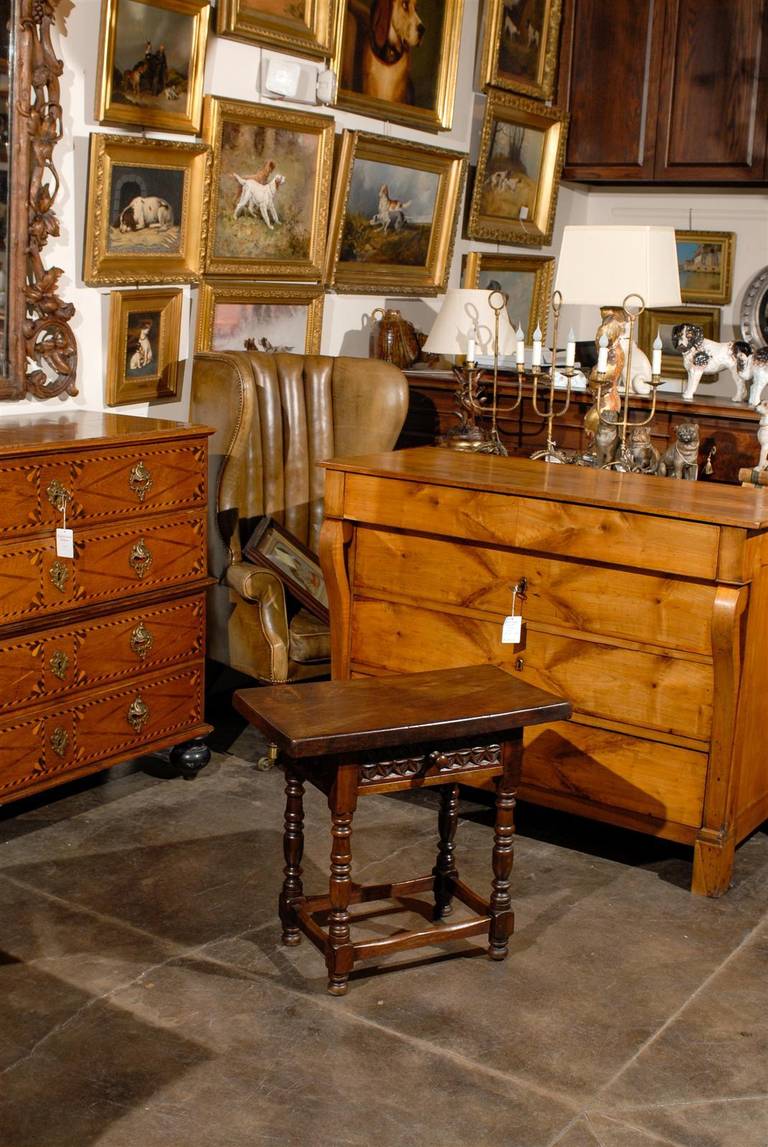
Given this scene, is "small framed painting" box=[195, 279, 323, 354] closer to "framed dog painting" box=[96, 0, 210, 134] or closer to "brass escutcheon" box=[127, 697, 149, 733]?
"framed dog painting" box=[96, 0, 210, 134]

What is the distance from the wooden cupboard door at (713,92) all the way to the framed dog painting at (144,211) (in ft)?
9.99

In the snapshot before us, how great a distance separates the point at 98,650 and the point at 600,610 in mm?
1647

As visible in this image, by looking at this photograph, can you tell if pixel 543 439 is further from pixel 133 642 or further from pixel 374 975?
pixel 374 975

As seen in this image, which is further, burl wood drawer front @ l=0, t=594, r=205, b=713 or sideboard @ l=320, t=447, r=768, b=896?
burl wood drawer front @ l=0, t=594, r=205, b=713

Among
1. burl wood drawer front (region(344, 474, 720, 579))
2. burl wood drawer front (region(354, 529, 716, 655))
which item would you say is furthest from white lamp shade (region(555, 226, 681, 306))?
burl wood drawer front (region(354, 529, 716, 655))

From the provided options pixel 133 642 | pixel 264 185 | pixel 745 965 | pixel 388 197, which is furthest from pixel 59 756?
pixel 388 197

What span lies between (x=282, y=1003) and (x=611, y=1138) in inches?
36.0

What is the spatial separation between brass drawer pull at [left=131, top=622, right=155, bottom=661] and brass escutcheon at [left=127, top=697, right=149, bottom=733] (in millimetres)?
156

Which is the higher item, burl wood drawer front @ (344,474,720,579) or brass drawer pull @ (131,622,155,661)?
burl wood drawer front @ (344,474,720,579)

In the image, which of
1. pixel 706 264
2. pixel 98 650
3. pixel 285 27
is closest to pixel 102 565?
pixel 98 650

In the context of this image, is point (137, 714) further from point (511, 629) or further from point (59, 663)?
point (511, 629)

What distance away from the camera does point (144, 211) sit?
5.27 metres

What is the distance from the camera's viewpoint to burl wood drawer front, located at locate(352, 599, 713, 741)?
4.23m

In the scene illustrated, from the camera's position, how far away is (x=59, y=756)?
4.53m
